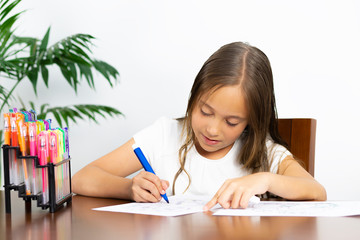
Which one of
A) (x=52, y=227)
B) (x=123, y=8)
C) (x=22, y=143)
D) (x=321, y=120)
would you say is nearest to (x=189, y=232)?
(x=52, y=227)

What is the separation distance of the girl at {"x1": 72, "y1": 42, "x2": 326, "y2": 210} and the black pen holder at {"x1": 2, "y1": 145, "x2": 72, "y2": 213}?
0.21 m

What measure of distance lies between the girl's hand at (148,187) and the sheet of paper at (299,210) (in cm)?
14

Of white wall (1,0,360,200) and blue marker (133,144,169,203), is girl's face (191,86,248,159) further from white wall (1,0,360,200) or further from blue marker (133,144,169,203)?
white wall (1,0,360,200)

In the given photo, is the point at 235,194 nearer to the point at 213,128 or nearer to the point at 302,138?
the point at 213,128

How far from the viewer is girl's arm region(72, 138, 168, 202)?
956 mm

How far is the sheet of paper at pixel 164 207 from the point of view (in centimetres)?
84

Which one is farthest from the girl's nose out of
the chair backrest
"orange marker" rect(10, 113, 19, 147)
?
"orange marker" rect(10, 113, 19, 147)

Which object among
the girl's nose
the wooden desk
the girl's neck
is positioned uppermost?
the girl's nose

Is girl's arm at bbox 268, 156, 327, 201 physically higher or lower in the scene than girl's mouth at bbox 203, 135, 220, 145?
lower

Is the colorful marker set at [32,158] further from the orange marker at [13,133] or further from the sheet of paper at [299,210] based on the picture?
the sheet of paper at [299,210]

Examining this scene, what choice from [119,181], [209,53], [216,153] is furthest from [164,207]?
[209,53]

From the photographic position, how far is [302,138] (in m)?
1.29

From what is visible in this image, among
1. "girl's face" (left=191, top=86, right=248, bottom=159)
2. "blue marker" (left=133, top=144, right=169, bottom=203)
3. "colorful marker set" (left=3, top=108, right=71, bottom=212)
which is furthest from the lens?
"girl's face" (left=191, top=86, right=248, bottom=159)

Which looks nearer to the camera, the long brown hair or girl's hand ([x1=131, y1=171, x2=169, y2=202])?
girl's hand ([x1=131, y1=171, x2=169, y2=202])
